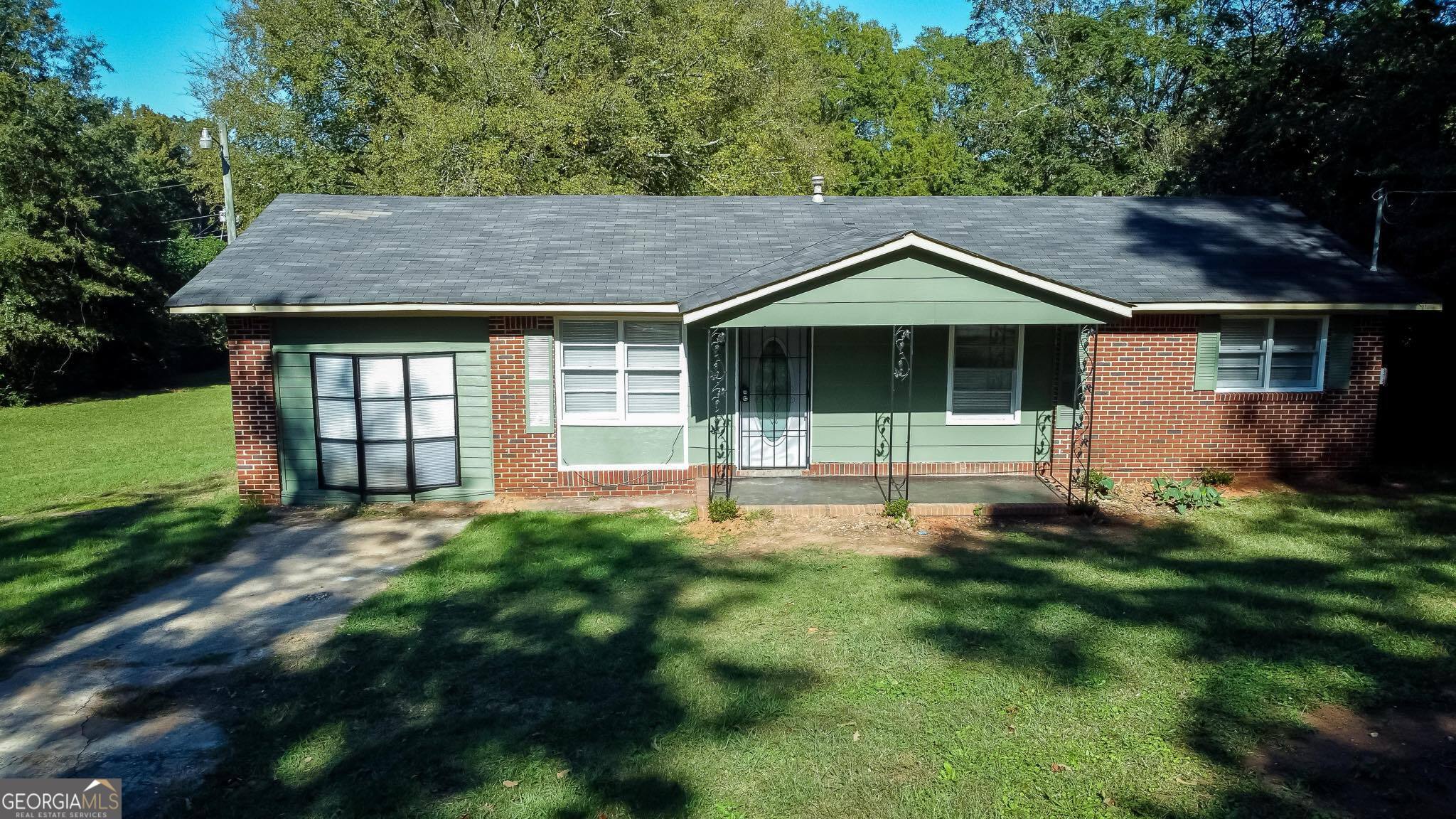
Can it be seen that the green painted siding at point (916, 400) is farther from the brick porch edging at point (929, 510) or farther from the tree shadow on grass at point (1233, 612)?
the tree shadow on grass at point (1233, 612)

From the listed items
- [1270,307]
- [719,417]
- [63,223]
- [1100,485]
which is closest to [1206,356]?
[1270,307]

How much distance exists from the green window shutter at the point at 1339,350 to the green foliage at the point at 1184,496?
2.89 metres

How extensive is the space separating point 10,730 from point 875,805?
5.60 m

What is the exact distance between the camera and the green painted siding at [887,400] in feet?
39.8

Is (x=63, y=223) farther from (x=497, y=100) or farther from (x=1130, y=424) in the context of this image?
(x=1130, y=424)

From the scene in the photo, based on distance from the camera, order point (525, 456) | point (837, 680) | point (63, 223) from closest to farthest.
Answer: point (837, 680) → point (525, 456) → point (63, 223)

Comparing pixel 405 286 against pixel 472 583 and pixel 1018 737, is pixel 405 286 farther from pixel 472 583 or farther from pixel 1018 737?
pixel 1018 737

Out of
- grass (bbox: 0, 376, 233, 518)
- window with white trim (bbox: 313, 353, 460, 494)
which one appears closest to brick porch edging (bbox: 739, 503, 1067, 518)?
window with white trim (bbox: 313, 353, 460, 494)

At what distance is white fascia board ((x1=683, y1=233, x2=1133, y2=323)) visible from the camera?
400 inches

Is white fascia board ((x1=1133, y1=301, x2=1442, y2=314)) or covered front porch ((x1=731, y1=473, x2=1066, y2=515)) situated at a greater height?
white fascia board ((x1=1133, y1=301, x2=1442, y2=314))

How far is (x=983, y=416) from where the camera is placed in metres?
12.3

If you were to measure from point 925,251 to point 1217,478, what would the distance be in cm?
542

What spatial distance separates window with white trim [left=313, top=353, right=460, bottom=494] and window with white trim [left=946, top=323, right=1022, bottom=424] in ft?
22.3

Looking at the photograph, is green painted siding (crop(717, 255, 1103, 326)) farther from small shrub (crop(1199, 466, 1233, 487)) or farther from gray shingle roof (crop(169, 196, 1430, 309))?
small shrub (crop(1199, 466, 1233, 487))
